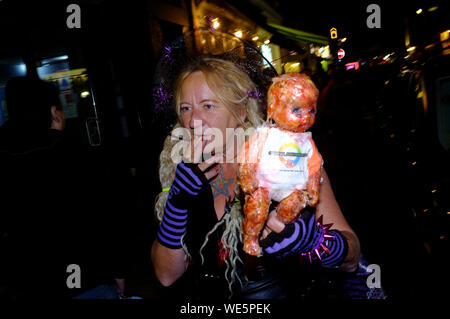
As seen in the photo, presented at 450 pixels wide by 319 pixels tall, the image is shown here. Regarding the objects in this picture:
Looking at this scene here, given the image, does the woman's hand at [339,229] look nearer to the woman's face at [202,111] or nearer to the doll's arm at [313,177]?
the doll's arm at [313,177]

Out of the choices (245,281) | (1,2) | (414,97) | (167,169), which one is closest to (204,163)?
(167,169)

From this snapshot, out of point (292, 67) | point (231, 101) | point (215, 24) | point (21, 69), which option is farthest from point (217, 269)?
point (21, 69)

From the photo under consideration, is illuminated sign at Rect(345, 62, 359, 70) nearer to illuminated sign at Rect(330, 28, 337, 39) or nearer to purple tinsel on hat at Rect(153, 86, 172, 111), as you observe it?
illuminated sign at Rect(330, 28, 337, 39)

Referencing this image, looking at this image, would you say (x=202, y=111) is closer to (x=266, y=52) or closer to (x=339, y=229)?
(x=266, y=52)

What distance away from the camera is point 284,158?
72 centimetres

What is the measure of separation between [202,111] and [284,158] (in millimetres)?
425

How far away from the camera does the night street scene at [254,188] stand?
944 millimetres

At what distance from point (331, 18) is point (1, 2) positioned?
319 centimetres

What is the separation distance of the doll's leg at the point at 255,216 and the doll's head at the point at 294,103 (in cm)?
21

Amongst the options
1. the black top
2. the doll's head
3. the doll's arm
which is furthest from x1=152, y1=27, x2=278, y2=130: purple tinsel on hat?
the black top

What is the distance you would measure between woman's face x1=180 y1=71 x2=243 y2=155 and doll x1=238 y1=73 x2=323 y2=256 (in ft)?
0.79

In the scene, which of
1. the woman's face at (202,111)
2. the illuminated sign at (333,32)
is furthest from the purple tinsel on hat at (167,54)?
the illuminated sign at (333,32)

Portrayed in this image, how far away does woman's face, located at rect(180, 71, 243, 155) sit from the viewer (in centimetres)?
97
